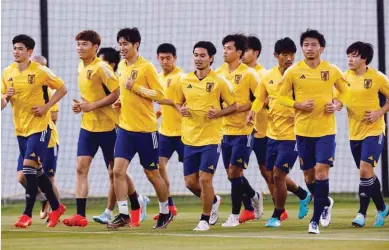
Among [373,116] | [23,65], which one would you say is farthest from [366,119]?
[23,65]

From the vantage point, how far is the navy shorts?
49.4 feet

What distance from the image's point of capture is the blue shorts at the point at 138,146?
1403 cm

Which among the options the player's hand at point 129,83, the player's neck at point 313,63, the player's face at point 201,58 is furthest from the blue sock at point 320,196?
the player's hand at point 129,83

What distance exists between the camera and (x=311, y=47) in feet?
43.4

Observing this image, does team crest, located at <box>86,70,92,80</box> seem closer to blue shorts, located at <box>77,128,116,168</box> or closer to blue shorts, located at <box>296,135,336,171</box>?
blue shorts, located at <box>77,128,116,168</box>

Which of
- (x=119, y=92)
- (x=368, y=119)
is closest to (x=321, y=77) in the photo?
(x=368, y=119)

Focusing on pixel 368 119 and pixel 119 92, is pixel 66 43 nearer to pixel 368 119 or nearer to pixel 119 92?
pixel 119 92

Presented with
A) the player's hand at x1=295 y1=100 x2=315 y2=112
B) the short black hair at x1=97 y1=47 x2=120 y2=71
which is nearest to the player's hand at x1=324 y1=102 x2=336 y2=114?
the player's hand at x1=295 y1=100 x2=315 y2=112

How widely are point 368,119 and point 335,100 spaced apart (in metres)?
0.97

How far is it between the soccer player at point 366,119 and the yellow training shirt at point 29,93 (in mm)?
3492

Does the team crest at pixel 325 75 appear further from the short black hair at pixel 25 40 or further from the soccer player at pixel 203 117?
the short black hair at pixel 25 40

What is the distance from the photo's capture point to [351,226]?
14.5m

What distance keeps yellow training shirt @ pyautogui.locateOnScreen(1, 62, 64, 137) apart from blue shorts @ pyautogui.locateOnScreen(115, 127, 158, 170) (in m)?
1.16

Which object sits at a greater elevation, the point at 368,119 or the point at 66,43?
the point at 66,43
